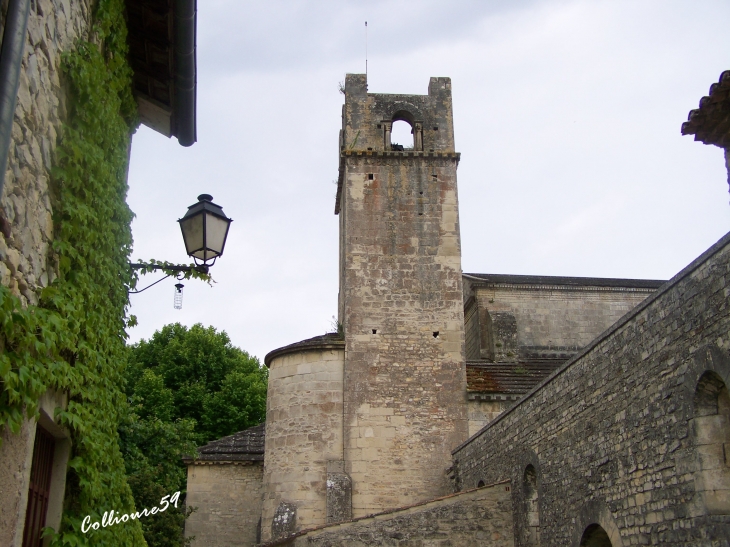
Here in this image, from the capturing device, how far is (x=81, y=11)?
17.6 ft

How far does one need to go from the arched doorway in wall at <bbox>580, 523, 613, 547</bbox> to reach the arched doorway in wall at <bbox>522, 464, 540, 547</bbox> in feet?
5.36

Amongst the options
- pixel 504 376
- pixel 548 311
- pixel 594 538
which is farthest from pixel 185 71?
pixel 548 311

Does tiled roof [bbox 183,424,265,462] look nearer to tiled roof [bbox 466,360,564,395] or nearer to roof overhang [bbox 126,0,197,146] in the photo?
tiled roof [bbox 466,360,564,395]

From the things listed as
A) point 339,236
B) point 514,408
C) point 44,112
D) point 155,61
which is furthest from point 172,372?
point 44,112

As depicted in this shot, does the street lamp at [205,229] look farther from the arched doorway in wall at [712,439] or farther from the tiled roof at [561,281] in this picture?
the tiled roof at [561,281]

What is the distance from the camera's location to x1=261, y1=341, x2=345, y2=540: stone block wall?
53.4 feet

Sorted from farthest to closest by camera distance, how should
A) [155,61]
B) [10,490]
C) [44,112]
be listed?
[155,61] → [44,112] → [10,490]

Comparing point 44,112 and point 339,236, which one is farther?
point 339,236

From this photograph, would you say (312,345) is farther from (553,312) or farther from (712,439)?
(712,439)

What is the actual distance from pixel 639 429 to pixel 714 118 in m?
3.58

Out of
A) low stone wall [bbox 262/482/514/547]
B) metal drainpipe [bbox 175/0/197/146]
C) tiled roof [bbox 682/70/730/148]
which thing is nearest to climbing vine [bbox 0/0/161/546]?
metal drainpipe [bbox 175/0/197/146]

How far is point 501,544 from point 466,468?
312 centimetres

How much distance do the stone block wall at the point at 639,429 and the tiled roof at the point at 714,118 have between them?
1.26 metres

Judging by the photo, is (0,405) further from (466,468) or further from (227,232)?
(466,468)
